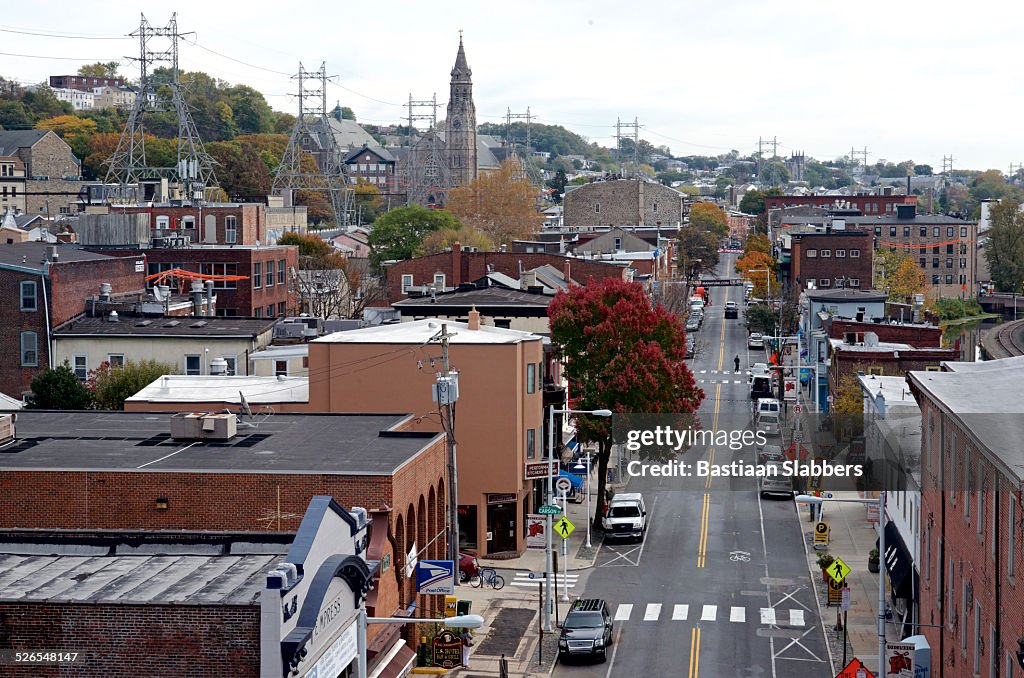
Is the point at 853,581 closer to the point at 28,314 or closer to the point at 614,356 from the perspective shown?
the point at 614,356

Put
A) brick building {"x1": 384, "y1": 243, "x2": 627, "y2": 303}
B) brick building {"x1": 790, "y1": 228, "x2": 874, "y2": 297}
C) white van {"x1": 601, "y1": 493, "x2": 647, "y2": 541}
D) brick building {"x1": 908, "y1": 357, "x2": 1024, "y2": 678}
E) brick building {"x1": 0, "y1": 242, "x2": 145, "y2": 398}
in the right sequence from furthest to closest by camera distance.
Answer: brick building {"x1": 790, "y1": 228, "x2": 874, "y2": 297}, brick building {"x1": 384, "y1": 243, "x2": 627, "y2": 303}, brick building {"x1": 0, "y1": 242, "x2": 145, "y2": 398}, white van {"x1": 601, "y1": 493, "x2": 647, "y2": 541}, brick building {"x1": 908, "y1": 357, "x2": 1024, "y2": 678}

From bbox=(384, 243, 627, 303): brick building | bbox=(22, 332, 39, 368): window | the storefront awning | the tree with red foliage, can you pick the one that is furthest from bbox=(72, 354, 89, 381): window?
the storefront awning

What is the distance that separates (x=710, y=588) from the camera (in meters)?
48.2

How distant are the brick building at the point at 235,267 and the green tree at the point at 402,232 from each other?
152 feet

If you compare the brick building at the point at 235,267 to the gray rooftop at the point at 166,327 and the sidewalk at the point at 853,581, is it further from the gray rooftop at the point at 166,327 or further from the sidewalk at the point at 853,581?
the sidewalk at the point at 853,581

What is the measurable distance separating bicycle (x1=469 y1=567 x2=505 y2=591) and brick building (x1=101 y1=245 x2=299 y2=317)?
41.8 m

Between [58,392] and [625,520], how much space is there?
77.4 ft

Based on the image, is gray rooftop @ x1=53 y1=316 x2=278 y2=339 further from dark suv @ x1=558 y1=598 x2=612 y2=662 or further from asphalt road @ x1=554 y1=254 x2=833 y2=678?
dark suv @ x1=558 y1=598 x2=612 y2=662

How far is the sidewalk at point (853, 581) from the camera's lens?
41438 mm

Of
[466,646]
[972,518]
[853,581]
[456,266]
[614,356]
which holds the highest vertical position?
[456,266]

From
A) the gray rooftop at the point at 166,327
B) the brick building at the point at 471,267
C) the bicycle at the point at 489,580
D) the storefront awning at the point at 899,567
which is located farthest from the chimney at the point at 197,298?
the storefront awning at the point at 899,567

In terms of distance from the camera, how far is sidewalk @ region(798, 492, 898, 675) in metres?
41.4

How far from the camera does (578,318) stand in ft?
192

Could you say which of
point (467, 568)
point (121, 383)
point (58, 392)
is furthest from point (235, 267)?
point (467, 568)
